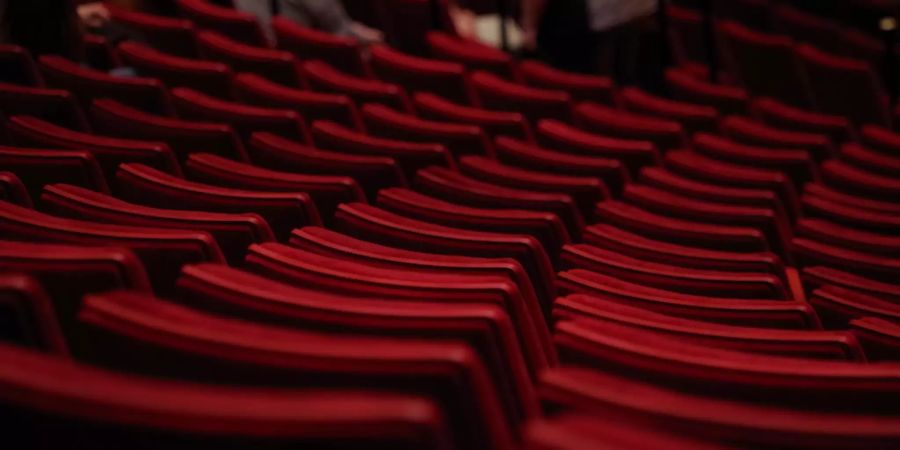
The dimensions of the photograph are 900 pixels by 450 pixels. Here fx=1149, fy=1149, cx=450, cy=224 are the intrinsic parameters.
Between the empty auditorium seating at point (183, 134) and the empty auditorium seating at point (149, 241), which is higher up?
the empty auditorium seating at point (183, 134)

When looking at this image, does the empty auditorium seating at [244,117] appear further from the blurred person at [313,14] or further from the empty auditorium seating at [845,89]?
the empty auditorium seating at [845,89]

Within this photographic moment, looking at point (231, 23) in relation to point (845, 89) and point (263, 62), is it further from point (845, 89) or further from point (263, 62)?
point (845, 89)

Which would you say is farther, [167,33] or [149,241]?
[167,33]

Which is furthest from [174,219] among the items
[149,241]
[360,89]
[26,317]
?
[360,89]

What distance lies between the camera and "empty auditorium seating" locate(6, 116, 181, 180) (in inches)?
20.5

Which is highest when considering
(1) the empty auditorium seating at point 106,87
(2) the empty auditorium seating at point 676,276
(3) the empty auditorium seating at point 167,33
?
(3) the empty auditorium seating at point 167,33

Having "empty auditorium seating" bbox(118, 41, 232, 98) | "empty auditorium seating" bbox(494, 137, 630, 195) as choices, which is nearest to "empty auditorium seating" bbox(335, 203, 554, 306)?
"empty auditorium seating" bbox(494, 137, 630, 195)

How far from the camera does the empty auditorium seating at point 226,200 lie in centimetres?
45

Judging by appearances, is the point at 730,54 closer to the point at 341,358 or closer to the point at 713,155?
the point at 713,155

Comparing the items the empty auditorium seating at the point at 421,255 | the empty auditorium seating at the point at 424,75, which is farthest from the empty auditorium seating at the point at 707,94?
the empty auditorium seating at the point at 424,75

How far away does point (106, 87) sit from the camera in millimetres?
638

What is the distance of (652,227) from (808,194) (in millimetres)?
183

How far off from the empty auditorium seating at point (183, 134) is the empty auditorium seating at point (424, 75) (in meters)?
0.28

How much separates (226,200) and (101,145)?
0.10m
